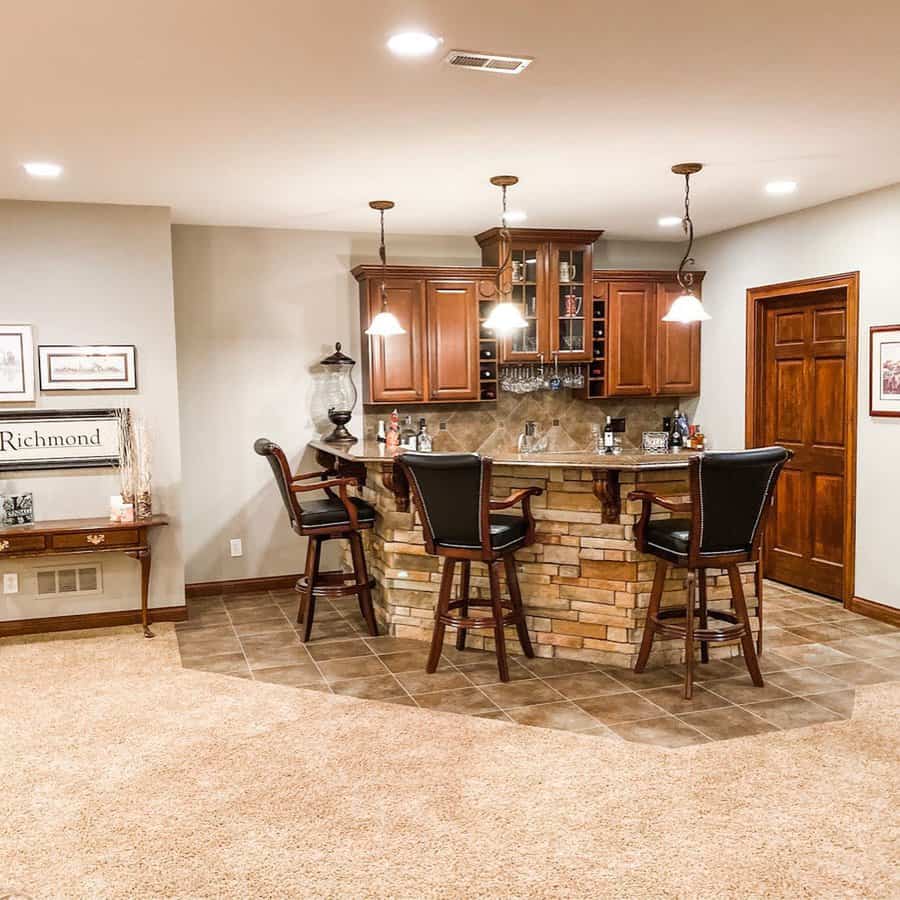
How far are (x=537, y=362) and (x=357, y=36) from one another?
397cm

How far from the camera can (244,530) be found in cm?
629

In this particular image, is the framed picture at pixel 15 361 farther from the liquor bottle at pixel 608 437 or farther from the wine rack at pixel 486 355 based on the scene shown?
the liquor bottle at pixel 608 437

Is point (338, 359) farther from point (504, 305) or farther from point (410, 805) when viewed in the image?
point (410, 805)

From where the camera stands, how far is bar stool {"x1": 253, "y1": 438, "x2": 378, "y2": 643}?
4969mm

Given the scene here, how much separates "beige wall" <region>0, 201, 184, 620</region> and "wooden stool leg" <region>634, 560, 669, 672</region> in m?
2.89

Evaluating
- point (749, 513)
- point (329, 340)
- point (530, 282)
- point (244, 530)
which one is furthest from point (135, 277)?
point (749, 513)

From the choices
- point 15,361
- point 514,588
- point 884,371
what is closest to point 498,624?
point 514,588

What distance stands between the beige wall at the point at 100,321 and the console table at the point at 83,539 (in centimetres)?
25

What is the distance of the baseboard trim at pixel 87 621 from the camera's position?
5.32m

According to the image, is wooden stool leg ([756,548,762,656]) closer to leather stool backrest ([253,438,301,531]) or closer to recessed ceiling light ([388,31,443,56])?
leather stool backrest ([253,438,301,531])

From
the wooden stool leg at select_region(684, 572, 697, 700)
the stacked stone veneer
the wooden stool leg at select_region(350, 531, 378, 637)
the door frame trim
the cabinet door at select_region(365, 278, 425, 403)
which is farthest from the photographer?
the cabinet door at select_region(365, 278, 425, 403)

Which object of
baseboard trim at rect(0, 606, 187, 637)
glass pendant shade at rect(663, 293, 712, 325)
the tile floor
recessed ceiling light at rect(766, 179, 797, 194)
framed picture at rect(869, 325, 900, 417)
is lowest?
the tile floor

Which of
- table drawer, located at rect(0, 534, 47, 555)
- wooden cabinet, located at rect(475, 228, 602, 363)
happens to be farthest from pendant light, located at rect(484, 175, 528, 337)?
table drawer, located at rect(0, 534, 47, 555)

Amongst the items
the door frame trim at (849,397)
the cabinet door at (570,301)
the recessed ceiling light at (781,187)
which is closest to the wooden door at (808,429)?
the door frame trim at (849,397)
